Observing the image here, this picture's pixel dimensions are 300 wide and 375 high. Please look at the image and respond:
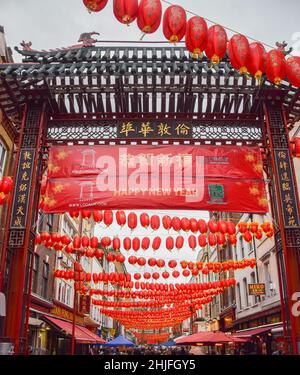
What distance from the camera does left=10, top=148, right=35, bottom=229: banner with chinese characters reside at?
856 cm

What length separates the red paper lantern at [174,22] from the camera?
21.5 ft

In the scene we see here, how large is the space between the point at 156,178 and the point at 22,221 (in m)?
3.61

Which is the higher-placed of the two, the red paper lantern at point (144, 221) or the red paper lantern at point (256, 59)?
the red paper lantern at point (256, 59)

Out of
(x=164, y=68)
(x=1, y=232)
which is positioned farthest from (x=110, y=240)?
(x=164, y=68)

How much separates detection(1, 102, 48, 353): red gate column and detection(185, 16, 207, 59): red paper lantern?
16.1 feet

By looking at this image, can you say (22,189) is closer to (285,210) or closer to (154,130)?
(154,130)

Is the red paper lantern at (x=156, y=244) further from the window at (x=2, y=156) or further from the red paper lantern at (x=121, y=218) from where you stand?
the window at (x=2, y=156)

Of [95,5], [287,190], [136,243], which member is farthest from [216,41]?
[136,243]

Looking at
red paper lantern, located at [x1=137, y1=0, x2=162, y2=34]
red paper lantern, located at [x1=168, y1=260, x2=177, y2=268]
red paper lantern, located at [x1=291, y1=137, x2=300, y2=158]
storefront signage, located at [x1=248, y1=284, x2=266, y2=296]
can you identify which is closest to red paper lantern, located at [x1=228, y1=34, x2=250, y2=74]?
red paper lantern, located at [x1=137, y1=0, x2=162, y2=34]

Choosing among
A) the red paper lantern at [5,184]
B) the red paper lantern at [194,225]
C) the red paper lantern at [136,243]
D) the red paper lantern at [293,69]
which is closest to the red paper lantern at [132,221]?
the red paper lantern at [194,225]

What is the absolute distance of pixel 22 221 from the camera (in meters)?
8.55

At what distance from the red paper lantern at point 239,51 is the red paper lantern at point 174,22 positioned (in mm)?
1044
